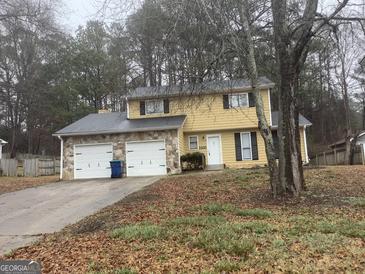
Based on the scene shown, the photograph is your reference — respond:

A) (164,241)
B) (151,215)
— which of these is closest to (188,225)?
(164,241)

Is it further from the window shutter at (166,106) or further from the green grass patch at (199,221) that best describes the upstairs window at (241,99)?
the green grass patch at (199,221)

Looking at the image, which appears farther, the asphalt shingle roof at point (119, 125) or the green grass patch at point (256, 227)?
the asphalt shingle roof at point (119, 125)

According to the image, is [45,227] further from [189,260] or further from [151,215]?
[189,260]

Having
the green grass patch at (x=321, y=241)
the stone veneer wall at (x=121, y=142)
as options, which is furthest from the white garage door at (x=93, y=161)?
the green grass patch at (x=321, y=241)

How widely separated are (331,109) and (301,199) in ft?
104

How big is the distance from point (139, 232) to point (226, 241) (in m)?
1.61

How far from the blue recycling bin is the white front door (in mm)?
5518

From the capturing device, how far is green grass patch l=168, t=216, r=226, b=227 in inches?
281

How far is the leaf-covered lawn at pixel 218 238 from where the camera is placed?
197 inches

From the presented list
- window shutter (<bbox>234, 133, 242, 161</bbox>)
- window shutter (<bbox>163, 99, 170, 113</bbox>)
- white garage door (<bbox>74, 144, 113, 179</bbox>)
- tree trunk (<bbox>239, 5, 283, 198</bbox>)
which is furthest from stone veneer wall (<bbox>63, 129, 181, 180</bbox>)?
tree trunk (<bbox>239, 5, 283, 198</bbox>)

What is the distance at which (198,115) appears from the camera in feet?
77.3

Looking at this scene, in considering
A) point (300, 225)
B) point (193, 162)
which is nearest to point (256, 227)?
point (300, 225)

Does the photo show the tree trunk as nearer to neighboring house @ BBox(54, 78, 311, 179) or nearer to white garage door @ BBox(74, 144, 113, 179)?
neighboring house @ BBox(54, 78, 311, 179)

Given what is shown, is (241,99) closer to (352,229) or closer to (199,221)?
(199,221)
